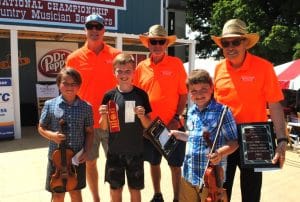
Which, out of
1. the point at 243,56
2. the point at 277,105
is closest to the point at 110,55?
the point at 243,56

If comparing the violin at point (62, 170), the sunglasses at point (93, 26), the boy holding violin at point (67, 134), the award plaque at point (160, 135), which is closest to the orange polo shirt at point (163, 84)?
the sunglasses at point (93, 26)

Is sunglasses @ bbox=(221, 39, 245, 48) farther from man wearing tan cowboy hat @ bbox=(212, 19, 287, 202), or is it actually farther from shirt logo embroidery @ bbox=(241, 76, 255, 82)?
shirt logo embroidery @ bbox=(241, 76, 255, 82)

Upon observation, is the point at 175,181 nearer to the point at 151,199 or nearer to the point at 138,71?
the point at 151,199

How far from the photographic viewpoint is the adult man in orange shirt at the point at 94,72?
4.43m

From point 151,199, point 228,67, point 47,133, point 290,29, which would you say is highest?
point 290,29

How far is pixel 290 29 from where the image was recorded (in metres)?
19.4

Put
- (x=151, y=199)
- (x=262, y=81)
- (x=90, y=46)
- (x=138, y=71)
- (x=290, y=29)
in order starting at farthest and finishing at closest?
(x=290, y=29)
(x=151, y=199)
(x=138, y=71)
(x=90, y=46)
(x=262, y=81)

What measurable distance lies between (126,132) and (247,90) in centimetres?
119

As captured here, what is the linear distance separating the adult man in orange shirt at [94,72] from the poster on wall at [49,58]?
29.6ft

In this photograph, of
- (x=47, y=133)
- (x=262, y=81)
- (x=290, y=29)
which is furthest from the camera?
(x=290, y=29)

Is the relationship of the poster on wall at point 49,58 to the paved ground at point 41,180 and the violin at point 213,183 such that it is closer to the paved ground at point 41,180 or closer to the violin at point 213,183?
the paved ground at point 41,180

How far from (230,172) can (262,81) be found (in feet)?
2.73

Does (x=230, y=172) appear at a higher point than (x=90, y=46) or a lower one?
lower

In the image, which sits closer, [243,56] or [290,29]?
A: [243,56]
